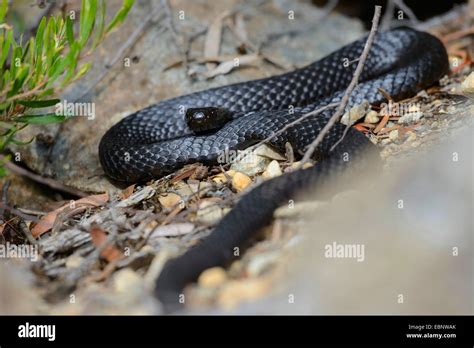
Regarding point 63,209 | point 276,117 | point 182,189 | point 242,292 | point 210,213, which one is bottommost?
point 242,292

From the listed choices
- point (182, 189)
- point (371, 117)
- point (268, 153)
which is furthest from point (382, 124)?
point (182, 189)

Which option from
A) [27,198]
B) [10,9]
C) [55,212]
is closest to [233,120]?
[55,212]

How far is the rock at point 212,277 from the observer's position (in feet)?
11.9

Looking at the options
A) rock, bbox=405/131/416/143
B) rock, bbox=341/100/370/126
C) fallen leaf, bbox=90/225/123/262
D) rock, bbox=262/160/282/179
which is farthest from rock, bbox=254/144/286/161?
fallen leaf, bbox=90/225/123/262

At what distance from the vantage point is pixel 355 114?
5.99m

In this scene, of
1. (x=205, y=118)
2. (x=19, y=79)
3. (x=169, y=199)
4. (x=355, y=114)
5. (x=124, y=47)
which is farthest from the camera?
(x=124, y=47)

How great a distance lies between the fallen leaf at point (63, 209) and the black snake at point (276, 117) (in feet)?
1.47

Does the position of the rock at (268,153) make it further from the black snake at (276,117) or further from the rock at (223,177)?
the rock at (223,177)

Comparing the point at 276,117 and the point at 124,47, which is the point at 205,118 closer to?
the point at 276,117

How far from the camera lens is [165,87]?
748 cm

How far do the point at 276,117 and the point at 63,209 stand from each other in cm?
216

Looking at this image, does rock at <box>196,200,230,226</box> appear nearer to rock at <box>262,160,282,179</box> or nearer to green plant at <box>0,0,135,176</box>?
rock at <box>262,160,282,179</box>
